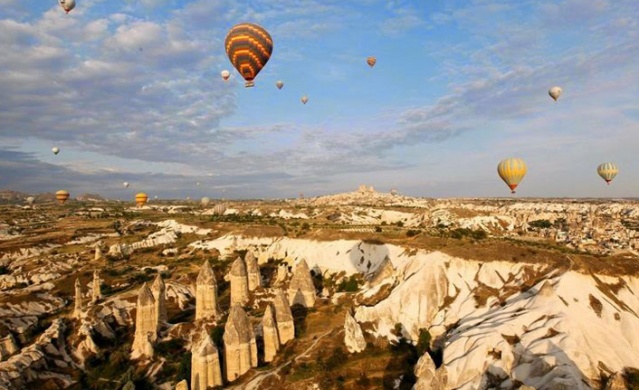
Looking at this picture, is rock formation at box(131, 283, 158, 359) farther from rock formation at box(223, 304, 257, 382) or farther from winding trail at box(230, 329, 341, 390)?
winding trail at box(230, 329, 341, 390)

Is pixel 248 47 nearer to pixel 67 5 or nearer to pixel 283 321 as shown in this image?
pixel 67 5

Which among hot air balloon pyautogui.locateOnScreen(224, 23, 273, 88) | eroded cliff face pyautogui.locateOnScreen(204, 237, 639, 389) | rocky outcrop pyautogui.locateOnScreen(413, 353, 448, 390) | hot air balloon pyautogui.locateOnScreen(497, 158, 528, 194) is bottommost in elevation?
rocky outcrop pyautogui.locateOnScreen(413, 353, 448, 390)

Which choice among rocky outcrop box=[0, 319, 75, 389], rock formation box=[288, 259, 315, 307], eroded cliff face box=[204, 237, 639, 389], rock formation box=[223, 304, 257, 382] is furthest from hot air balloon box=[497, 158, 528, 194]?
rocky outcrop box=[0, 319, 75, 389]

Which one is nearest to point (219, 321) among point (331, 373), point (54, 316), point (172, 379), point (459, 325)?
point (172, 379)

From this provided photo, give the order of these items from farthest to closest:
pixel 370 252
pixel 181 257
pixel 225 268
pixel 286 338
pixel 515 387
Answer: pixel 181 257
pixel 225 268
pixel 370 252
pixel 286 338
pixel 515 387

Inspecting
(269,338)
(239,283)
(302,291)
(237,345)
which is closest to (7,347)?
(239,283)

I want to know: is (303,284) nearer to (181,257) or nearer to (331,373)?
(331,373)

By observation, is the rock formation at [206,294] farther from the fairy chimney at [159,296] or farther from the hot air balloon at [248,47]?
the hot air balloon at [248,47]
